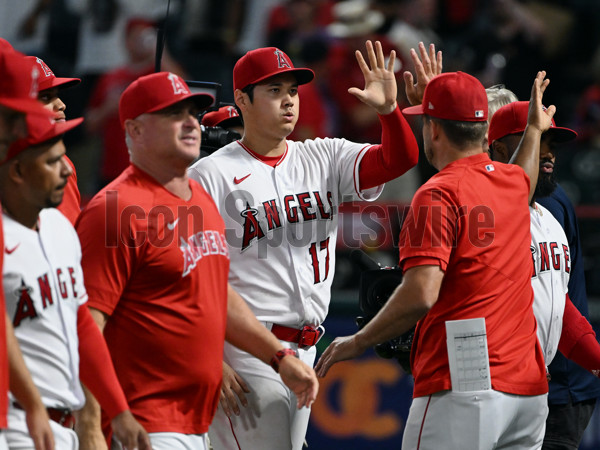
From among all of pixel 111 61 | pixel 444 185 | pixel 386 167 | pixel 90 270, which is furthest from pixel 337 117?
pixel 90 270

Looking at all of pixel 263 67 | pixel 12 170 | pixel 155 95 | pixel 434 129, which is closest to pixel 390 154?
pixel 434 129

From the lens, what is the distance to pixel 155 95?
3.46 metres

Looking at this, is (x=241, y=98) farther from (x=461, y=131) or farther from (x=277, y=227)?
(x=461, y=131)

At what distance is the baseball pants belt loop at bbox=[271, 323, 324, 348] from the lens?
4.43 metres

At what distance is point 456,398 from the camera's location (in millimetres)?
3793

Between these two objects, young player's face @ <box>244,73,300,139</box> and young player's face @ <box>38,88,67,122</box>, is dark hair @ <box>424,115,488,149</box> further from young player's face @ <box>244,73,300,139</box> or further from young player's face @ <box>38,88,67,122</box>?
young player's face @ <box>38,88,67,122</box>

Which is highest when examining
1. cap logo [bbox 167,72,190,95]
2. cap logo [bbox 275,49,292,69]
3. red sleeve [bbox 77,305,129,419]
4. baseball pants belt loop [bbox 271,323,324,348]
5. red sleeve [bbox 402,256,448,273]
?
cap logo [bbox 275,49,292,69]

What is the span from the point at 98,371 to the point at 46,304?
1.03 ft

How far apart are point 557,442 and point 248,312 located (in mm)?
1976

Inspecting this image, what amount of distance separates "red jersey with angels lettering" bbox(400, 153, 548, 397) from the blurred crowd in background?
17.8ft

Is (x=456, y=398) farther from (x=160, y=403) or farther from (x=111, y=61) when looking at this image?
(x=111, y=61)

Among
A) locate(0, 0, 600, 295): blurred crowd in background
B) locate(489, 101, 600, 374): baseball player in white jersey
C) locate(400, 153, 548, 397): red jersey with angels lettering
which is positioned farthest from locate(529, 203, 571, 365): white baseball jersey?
locate(0, 0, 600, 295): blurred crowd in background

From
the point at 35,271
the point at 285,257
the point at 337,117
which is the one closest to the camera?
A: the point at 35,271

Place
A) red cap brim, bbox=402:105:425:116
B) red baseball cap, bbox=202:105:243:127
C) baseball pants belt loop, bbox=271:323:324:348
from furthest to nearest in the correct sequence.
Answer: red baseball cap, bbox=202:105:243:127 → baseball pants belt loop, bbox=271:323:324:348 → red cap brim, bbox=402:105:425:116
